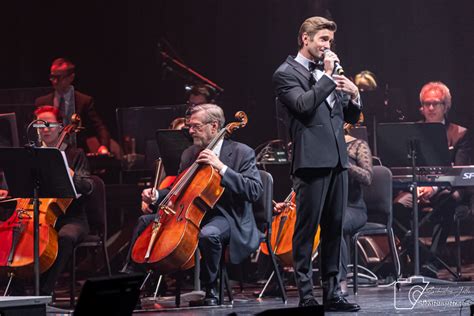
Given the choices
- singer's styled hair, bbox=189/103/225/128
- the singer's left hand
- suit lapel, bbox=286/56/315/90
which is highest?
suit lapel, bbox=286/56/315/90

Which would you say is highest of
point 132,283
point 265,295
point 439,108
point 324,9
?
point 324,9

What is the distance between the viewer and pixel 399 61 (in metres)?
10.9

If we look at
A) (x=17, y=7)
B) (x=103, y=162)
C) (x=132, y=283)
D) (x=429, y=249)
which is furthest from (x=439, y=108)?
(x=132, y=283)

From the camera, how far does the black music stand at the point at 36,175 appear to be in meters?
6.20

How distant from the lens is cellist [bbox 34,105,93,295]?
6.93m

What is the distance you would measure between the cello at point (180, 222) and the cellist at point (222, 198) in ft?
0.24

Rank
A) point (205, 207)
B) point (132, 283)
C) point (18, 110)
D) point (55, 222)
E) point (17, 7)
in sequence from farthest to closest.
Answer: point (17, 7), point (18, 110), point (55, 222), point (205, 207), point (132, 283)

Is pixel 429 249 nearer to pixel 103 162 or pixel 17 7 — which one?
pixel 103 162

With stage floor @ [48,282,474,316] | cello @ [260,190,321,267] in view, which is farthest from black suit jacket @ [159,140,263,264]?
cello @ [260,190,321,267]

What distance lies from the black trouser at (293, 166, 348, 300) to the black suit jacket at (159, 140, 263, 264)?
36.6 inches

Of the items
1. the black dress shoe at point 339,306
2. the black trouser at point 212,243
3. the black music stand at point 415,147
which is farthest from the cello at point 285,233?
the black dress shoe at point 339,306

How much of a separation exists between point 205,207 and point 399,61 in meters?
5.00

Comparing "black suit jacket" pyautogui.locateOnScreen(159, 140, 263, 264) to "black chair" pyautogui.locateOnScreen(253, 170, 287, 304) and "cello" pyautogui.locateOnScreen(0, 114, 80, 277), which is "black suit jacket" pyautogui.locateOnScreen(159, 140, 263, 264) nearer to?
"black chair" pyautogui.locateOnScreen(253, 170, 287, 304)

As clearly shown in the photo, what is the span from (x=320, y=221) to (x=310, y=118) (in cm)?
60
